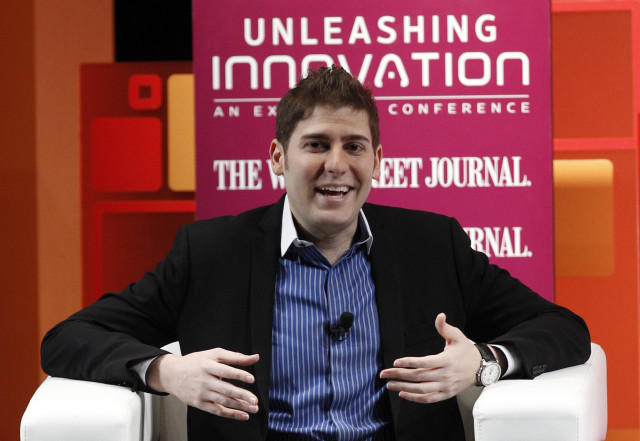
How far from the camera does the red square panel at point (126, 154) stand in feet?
12.9

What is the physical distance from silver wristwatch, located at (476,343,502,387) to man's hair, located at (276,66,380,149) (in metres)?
0.65

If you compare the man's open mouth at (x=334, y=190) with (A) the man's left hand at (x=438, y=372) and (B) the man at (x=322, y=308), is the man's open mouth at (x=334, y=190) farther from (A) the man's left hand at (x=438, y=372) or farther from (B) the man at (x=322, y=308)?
(A) the man's left hand at (x=438, y=372)

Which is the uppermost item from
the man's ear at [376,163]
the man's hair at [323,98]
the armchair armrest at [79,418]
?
the man's hair at [323,98]

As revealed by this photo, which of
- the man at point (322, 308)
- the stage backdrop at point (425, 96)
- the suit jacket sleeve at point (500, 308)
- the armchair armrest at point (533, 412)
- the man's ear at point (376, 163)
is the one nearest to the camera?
the armchair armrest at point (533, 412)

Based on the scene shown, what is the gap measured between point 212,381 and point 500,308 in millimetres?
866

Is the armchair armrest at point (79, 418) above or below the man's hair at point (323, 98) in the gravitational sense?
below

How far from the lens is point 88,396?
6.40ft

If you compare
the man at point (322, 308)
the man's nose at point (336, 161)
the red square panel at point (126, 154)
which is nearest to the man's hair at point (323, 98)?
the man at point (322, 308)

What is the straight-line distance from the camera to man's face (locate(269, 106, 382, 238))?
2.22 m

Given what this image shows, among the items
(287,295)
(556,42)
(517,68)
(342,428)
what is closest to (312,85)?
(287,295)

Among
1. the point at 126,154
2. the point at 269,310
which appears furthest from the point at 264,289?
the point at 126,154

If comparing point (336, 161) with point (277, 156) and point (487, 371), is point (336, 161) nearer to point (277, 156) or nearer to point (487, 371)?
point (277, 156)

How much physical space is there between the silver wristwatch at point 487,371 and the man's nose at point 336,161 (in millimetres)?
557

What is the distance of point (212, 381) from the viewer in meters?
1.92
